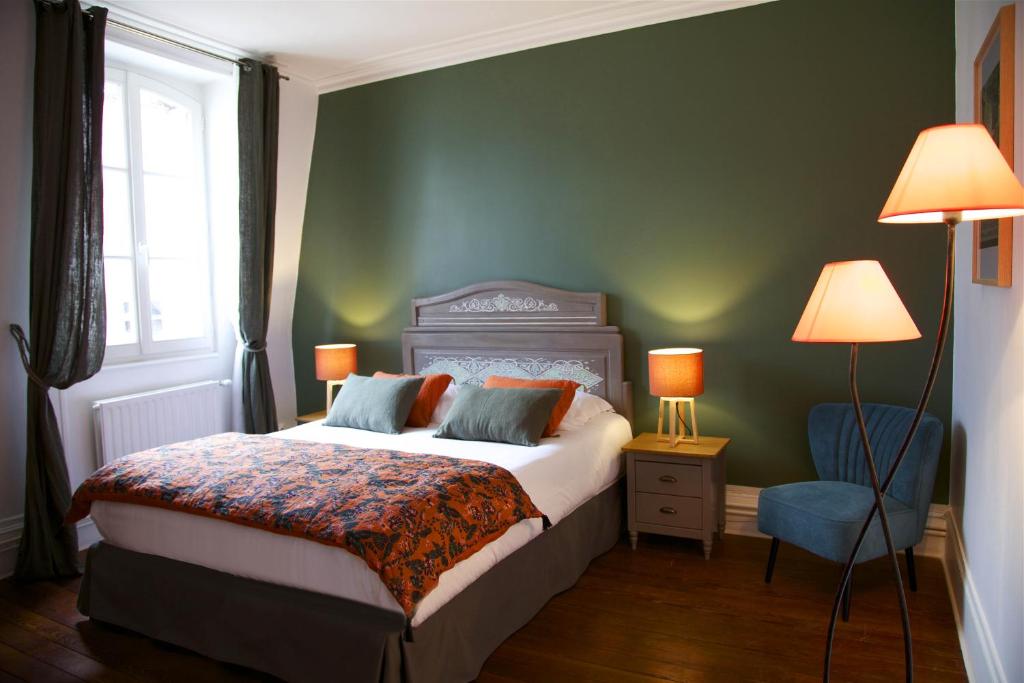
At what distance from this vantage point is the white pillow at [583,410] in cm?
382

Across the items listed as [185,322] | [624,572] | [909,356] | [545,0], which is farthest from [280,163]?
[909,356]

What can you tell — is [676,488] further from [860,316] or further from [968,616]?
[860,316]

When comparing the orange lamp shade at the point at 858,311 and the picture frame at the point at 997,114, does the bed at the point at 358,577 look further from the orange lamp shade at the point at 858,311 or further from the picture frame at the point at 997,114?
the picture frame at the point at 997,114

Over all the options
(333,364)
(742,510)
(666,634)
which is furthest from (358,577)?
(333,364)

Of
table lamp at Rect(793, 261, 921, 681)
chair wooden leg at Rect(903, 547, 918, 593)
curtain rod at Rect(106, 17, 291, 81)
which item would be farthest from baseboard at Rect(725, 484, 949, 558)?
curtain rod at Rect(106, 17, 291, 81)

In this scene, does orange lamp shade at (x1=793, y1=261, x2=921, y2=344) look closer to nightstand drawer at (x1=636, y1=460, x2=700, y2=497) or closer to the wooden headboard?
nightstand drawer at (x1=636, y1=460, x2=700, y2=497)

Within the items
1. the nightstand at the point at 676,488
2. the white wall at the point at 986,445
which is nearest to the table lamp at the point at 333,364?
the nightstand at the point at 676,488

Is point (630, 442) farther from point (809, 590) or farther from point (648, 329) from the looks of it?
point (809, 590)

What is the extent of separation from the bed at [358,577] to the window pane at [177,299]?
128 cm

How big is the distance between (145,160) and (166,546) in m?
2.59

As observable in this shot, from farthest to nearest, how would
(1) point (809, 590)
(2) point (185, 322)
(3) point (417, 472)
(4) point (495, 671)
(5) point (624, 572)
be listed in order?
(2) point (185, 322) → (5) point (624, 572) → (1) point (809, 590) → (3) point (417, 472) → (4) point (495, 671)

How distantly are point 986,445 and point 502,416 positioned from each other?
79.5 inches

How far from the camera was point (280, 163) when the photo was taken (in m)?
4.92

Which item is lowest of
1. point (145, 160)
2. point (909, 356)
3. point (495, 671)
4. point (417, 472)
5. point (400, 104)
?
point (495, 671)
